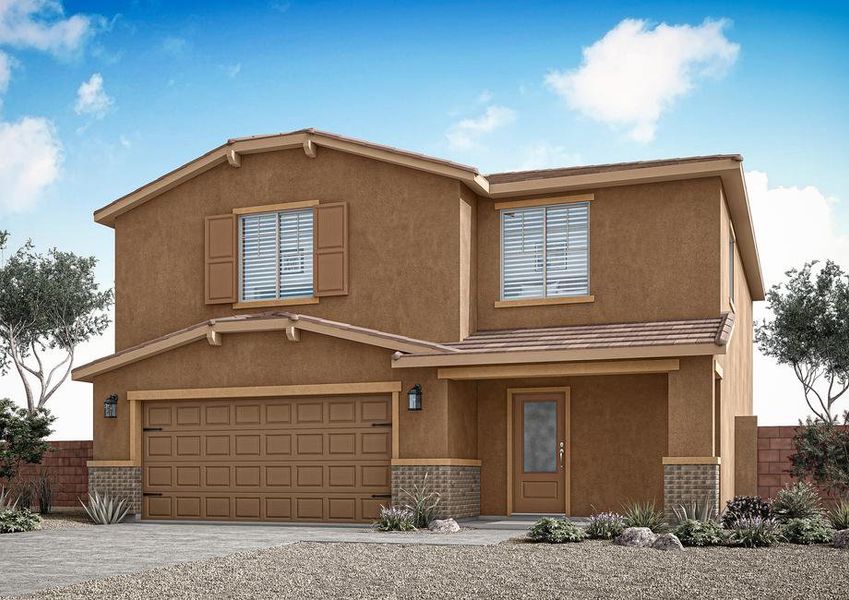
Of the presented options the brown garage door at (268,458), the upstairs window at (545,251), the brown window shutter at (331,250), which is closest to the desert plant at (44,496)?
the brown garage door at (268,458)

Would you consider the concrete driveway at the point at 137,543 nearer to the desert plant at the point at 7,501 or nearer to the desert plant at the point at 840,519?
the desert plant at the point at 7,501

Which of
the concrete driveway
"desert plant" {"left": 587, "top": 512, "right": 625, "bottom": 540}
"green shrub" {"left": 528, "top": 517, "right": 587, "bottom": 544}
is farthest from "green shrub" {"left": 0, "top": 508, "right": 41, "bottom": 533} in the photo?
"desert plant" {"left": 587, "top": 512, "right": 625, "bottom": 540}

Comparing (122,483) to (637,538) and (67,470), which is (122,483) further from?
(637,538)

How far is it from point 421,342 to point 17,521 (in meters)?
7.36

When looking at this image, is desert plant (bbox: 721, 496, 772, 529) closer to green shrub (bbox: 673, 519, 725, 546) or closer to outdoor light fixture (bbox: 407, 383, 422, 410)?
green shrub (bbox: 673, 519, 725, 546)

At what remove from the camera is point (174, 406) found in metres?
21.3

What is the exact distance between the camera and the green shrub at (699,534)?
1524cm

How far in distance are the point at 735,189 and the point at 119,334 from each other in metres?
12.3

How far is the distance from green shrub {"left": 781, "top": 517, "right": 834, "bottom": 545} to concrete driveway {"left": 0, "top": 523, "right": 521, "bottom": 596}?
386 centimetres

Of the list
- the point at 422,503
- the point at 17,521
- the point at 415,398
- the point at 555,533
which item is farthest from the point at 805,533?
the point at 17,521

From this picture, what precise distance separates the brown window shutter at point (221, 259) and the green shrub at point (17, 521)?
5.28m

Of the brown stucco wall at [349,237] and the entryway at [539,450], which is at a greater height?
the brown stucco wall at [349,237]

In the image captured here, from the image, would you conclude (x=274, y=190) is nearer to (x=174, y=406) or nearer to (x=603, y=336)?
(x=174, y=406)

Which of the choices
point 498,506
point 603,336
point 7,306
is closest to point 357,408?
point 498,506
